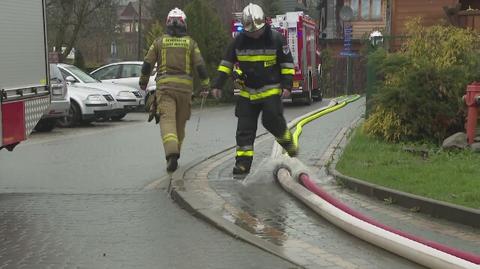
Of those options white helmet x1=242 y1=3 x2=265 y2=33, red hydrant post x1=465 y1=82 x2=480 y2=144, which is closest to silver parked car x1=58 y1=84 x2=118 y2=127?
white helmet x1=242 y1=3 x2=265 y2=33

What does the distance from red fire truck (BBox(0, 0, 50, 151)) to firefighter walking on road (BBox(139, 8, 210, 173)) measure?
1410mm

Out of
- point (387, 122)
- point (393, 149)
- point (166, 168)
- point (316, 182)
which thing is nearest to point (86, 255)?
point (316, 182)

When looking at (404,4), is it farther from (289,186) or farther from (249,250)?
(249,250)

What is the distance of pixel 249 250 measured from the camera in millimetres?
5328

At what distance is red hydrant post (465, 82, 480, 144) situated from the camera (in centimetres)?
899

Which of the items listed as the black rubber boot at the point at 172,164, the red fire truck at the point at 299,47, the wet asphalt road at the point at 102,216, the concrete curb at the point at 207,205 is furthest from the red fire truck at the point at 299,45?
the concrete curb at the point at 207,205

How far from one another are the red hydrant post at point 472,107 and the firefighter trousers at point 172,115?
3.81m

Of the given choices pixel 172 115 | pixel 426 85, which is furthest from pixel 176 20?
pixel 426 85

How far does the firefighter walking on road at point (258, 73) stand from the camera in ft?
25.5

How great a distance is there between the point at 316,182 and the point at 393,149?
2304mm

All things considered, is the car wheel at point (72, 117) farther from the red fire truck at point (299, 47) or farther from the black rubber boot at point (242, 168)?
the black rubber boot at point (242, 168)

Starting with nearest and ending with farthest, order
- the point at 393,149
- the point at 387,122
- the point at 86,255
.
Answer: the point at 86,255
the point at 393,149
the point at 387,122

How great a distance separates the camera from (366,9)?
45.8 m

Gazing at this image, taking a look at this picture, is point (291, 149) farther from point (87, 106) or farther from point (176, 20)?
point (87, 106)
